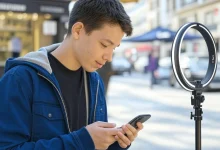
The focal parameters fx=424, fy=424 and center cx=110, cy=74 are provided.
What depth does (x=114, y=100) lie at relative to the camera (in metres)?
12.8

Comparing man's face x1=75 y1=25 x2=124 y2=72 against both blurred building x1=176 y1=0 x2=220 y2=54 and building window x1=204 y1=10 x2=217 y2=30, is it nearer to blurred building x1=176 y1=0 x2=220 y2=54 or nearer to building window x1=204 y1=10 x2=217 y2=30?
blurred building x1=176 y1=0 x2=220 y2=54

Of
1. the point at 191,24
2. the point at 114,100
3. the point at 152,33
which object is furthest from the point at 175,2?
the point at 191,24

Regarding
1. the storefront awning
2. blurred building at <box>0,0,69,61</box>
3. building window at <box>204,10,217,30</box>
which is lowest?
blurred building at <box>0,0,69,61</box>

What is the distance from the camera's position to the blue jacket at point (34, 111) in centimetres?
153

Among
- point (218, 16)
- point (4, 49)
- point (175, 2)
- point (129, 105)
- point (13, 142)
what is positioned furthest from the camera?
point (175, 2)

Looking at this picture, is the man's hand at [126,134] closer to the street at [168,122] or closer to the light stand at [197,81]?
the light stand at [197,81]

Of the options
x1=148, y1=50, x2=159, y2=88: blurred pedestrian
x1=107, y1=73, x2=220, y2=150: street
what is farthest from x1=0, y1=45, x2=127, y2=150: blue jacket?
x1=148, y1=50, x2=159, y2=88: blurred pedestrian

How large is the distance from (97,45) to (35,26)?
900cm

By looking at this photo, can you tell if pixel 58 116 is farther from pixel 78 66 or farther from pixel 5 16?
pixel 5 16

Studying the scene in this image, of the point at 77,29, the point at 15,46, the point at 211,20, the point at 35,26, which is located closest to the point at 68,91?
the point at 77,29

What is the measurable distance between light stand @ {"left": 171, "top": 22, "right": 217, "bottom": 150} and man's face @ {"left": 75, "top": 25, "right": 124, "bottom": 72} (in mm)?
327

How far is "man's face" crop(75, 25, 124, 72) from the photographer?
5.59 feet

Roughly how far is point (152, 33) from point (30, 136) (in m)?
17.9

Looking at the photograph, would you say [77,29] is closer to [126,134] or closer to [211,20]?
[126,134]
